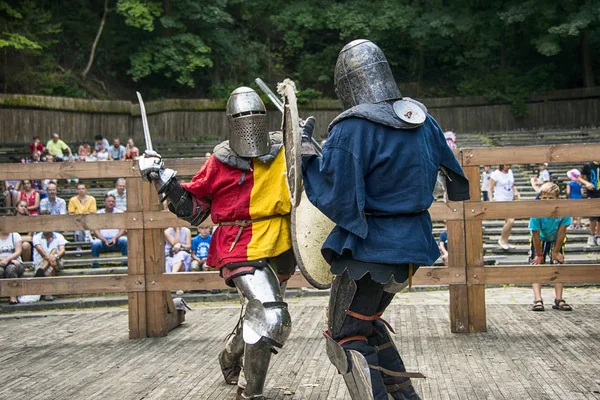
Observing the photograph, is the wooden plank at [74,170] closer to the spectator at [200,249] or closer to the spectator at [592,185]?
the spectator at [200,249]

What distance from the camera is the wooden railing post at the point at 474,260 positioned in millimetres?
6586

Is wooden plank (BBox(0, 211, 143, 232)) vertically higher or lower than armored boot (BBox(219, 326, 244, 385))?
higher

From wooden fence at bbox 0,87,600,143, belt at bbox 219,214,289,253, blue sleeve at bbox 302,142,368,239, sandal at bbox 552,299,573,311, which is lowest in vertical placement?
sandal at bbox 552,299,573,311

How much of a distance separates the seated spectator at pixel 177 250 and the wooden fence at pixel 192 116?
635 inches

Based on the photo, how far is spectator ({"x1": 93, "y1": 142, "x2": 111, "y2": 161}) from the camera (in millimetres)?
18297

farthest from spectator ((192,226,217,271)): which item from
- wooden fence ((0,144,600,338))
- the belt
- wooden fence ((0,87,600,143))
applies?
wooden fence ((0,87,600,143))

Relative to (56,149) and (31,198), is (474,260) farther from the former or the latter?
(56,149)

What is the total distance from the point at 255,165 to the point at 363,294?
136cm

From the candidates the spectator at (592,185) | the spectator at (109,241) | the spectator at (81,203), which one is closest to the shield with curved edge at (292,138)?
the spectator at (109,241)

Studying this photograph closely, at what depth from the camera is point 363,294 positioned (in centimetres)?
395

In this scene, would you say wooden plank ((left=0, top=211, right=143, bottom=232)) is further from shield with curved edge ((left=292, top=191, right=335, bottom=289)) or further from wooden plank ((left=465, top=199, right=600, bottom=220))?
wooden plank ((left=465, top=199, right=600, bottom=220))

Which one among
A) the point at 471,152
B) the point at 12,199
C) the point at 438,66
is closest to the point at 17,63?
the point at 12,199

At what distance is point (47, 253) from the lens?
408 inches

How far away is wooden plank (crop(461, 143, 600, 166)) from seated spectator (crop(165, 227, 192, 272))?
472 centimetres
